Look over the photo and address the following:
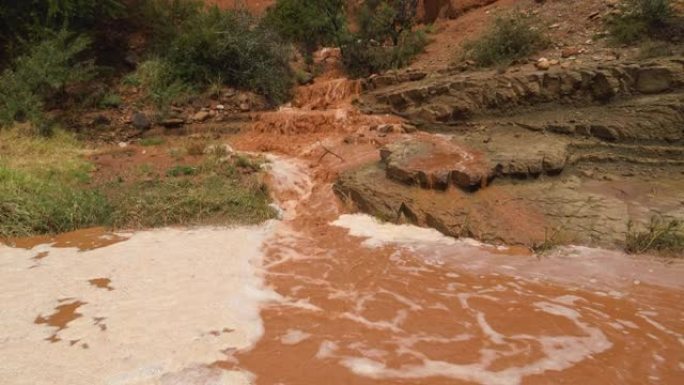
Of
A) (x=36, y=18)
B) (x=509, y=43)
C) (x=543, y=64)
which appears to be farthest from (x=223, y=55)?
(x=543, y=64)

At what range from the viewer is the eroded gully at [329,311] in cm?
275

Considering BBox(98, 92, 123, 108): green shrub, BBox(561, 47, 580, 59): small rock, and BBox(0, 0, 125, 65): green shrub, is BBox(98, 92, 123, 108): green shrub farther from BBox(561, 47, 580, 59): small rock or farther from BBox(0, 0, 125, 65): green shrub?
BBox(561, 47, 580, 59): small rock

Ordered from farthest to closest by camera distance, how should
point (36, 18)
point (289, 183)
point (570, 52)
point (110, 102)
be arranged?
1. point (110, 102)
2. point (36, 18)
3. point (570, 52)
4. point (289, 183)

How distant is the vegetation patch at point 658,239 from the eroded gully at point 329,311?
0.25m

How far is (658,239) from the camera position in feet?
14.4

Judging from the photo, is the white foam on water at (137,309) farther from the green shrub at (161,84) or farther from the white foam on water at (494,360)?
the green shrub at (161,84)

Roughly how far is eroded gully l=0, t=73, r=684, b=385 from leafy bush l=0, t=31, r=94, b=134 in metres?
4.75

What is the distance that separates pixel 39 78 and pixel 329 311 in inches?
326

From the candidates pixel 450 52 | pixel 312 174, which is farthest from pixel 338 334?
pixel 450 52

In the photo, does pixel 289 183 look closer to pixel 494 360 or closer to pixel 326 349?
pixel 326 349

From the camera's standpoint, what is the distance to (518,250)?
466 cm

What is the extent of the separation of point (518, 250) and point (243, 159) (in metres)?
4.30

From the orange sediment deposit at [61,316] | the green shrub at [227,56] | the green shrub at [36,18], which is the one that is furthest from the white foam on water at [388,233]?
the green shrub at [36,18]

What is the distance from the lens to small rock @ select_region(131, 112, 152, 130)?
9.21m
